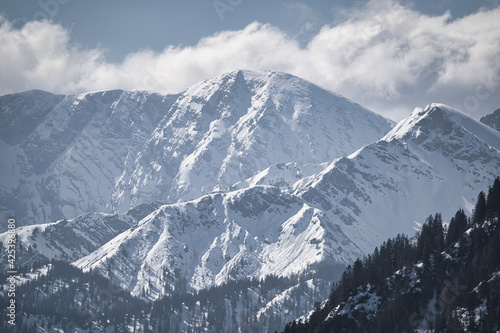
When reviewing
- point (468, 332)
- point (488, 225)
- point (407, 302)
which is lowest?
point (468, 332)

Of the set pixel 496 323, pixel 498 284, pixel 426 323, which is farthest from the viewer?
pixel 426 323

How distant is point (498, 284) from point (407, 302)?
2594cm

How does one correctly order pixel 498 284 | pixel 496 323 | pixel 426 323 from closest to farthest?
pixel 496 323, pixel 498 284, pixel 426 323

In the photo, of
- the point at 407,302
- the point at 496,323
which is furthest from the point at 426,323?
the point at 496,323

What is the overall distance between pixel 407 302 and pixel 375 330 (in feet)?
32.3

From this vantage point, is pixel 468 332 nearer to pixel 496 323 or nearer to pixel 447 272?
pixel 496 323

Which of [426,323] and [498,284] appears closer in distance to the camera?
[498,284]

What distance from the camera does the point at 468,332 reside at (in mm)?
171750

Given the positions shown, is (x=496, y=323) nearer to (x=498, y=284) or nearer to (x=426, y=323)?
(x=498, y=284)

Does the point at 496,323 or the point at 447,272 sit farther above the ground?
the point at 447,272

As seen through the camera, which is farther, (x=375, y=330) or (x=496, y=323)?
(x=375, y=330)

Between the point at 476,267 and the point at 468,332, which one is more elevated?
the point at 476,267

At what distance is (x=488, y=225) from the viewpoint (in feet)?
655

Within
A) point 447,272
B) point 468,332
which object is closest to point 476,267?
point 447,272
